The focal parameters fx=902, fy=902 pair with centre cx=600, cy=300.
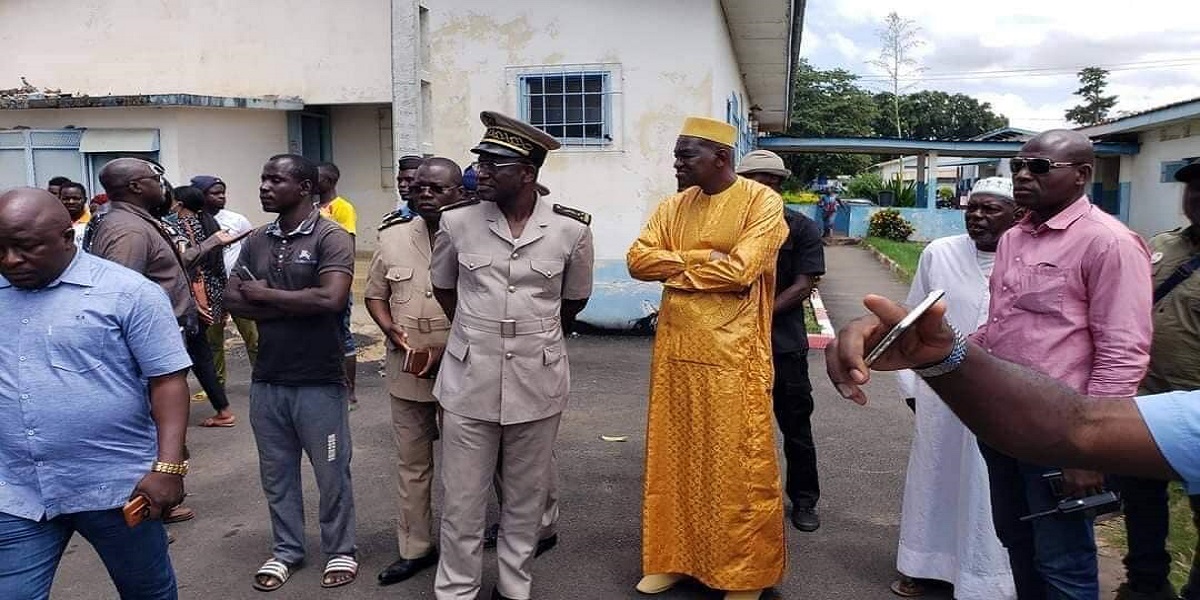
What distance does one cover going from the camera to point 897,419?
662cm

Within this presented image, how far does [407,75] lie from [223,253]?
10.7ft

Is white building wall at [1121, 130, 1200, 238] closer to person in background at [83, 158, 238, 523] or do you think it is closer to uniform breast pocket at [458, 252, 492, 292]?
uniform breast pocket at [458, 252, 492, 292]

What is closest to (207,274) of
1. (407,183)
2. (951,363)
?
(407,183)

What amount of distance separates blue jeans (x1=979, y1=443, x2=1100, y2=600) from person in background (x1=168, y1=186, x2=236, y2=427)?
199 inches

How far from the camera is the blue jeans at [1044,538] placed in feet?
8.98

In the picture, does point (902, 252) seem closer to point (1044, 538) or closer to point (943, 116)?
point (1044, 538)

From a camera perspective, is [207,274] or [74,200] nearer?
[207,274]

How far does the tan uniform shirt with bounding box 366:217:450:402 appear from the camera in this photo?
402cm

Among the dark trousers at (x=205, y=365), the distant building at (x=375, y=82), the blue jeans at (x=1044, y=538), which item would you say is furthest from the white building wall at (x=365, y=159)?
the blue jeans at (x=1044, y=538)

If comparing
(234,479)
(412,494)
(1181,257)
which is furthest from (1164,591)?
(234,479)

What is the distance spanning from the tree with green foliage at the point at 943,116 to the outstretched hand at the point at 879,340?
54955mm

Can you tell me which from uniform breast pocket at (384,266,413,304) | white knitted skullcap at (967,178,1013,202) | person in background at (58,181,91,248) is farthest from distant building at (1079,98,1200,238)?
person in background at (58,181,91,248)

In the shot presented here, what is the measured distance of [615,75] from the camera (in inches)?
360

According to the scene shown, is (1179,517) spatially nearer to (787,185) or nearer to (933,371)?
(933,371)
